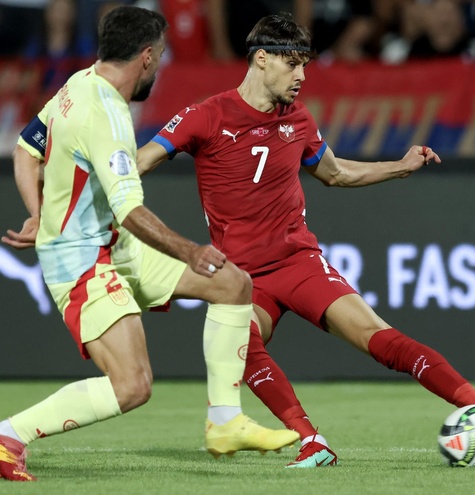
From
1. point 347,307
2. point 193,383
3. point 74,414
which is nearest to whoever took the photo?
point 74,414

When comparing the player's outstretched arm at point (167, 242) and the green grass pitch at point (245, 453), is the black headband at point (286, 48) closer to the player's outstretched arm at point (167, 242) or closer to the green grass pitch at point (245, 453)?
the player's outstretched arm at point (167, 242)

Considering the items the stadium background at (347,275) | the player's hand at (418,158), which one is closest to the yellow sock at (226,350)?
the player's hand at (418,158)

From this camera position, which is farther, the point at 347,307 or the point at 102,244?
the point at 347,307

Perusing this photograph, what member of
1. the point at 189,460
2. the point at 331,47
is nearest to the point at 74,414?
the point at 189,460

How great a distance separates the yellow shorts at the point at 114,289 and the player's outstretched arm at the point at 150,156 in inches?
27.8

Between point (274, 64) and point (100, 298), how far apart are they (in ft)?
5.67

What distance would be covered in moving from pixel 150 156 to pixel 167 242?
1385mm

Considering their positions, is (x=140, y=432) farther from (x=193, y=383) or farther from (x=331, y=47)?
(x=331, y=47)

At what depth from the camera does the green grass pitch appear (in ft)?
17.7

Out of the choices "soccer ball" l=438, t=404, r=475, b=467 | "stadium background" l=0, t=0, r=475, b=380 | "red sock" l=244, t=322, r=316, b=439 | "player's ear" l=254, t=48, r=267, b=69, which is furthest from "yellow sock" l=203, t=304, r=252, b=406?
"stadium background" l=0, t=0, r=475, b=380

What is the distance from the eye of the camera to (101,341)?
18.0 ft

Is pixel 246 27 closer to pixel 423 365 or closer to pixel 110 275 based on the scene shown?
pixel 423 365

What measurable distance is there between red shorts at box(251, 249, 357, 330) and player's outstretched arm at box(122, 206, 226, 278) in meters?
1.38

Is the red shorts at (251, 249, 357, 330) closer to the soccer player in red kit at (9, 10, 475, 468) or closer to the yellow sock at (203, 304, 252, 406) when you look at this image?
the soccer player in red kit at (9, 10, 475, 468)
